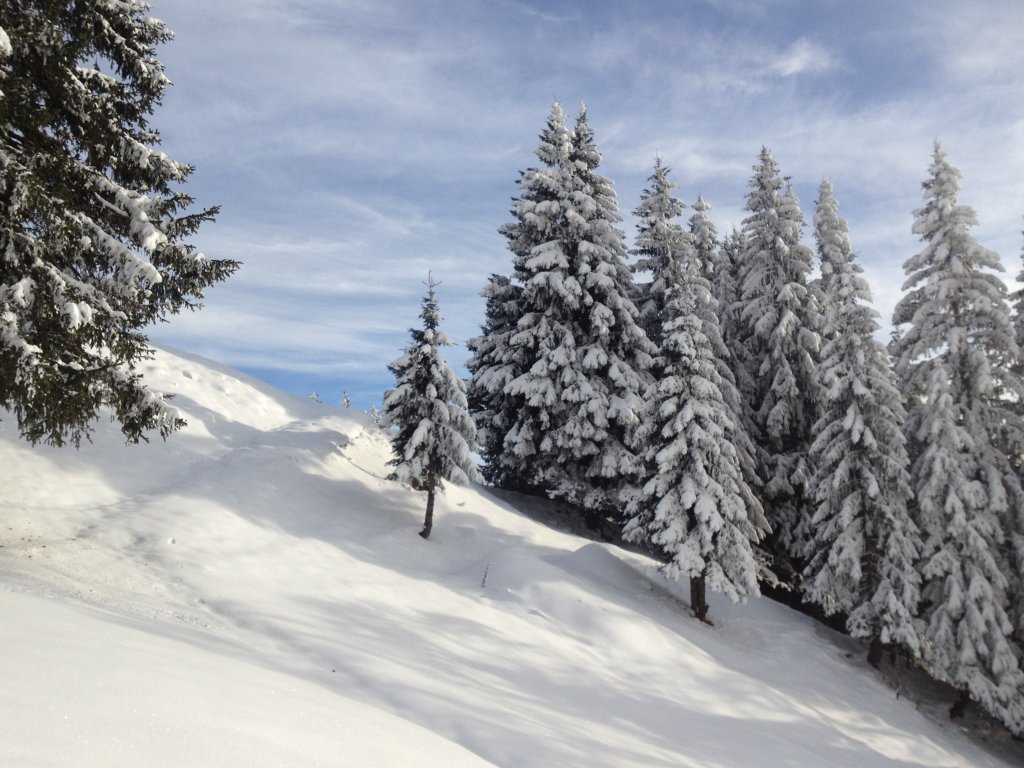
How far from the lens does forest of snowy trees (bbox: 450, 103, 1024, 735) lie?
1959 cm

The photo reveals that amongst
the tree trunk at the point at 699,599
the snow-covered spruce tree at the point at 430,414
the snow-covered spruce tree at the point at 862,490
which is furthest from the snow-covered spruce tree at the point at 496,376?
the snow-covered spruce tree at the point at 862,490

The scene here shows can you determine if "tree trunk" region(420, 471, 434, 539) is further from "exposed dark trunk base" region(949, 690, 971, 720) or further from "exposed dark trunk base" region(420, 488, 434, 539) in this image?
"exposed dark trunk base" region(949, 690, 971, 720)

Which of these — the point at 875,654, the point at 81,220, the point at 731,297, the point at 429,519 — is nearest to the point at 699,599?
the point at 875,654

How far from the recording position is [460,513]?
21.9m

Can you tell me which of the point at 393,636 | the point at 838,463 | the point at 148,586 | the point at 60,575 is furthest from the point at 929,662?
the point at 60,575

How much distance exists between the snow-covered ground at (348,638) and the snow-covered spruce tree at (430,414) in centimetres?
205

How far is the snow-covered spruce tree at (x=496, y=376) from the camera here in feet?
86.7

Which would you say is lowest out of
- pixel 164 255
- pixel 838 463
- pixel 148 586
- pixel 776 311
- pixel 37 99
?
pixel 148 586

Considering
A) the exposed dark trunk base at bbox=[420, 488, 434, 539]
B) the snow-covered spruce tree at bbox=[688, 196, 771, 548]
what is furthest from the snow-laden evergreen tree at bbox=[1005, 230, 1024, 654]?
the exposed dark trunk base at bbox=[420, 488, 434, 539]

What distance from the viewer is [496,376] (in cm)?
2628

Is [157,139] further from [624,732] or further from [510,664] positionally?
[624,732]

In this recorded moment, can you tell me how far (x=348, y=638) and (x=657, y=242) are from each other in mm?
22654

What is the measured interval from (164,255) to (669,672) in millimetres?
14588

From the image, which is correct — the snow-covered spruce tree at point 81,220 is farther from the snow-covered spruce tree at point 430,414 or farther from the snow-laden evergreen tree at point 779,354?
the snow-laden evergreen tree at point 779,354
